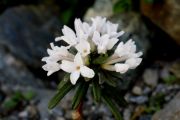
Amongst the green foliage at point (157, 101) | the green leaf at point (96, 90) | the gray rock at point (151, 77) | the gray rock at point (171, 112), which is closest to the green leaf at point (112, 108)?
the green leaf at point (96, 90)

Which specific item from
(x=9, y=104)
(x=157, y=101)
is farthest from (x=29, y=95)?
(x=157, y=101)

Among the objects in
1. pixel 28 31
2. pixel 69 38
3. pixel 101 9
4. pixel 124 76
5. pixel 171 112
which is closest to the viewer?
pixel 69 38

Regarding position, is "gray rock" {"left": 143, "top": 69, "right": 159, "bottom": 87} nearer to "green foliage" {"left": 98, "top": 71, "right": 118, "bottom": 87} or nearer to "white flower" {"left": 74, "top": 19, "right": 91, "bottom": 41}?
"green foliage" {"left": 98, "top": 71, "right": 118, "bottom": 87}

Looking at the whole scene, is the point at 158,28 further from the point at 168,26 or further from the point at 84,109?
the point at 84,109

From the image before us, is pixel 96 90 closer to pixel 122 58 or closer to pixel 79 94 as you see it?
pixel 79 94

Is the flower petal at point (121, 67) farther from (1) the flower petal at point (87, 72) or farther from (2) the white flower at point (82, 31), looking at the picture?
(2) the white flower at point (82, 31)

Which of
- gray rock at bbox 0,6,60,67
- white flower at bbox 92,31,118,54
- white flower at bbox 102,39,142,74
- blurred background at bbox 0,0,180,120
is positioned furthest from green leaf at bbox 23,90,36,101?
white flower at bbox 92,31,118,54
